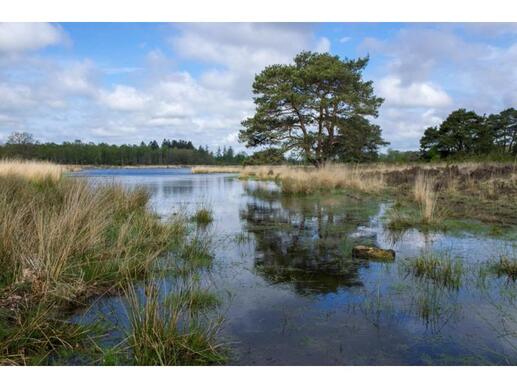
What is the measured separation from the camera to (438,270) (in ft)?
15.5

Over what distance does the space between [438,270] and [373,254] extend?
104 cm

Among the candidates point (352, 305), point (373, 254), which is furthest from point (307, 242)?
point (352, 305)

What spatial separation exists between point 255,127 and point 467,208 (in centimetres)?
1439

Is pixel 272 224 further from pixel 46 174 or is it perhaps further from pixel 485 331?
pixel 46 174

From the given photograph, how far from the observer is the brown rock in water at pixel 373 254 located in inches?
218

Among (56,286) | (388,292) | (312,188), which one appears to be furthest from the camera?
(312,188)

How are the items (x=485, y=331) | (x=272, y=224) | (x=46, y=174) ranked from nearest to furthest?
(x=485, y=331) < (x=272, y=224) < (x=46, y=174)

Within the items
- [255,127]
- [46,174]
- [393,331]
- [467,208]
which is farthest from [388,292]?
[255,127]

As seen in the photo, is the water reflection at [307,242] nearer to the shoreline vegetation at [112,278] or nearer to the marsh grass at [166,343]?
the shoreline vegetation at [112,278]

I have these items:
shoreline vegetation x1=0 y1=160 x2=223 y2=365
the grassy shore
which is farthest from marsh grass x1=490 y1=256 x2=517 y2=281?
→ shoreline vegetation x1=0 y1=160 x2=223 y2=365

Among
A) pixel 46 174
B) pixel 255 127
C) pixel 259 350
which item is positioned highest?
pixel 255 127

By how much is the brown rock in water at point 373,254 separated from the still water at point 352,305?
15cm

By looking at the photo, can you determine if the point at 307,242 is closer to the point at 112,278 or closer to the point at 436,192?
the point at 112,278

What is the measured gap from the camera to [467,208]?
32.1ft
